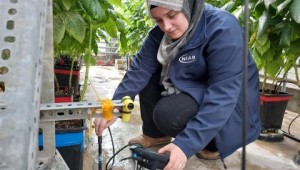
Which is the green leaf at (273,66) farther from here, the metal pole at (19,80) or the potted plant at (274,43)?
the metal pole at (19,80)

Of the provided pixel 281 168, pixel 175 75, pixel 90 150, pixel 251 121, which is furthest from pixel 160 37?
pixel 281 168

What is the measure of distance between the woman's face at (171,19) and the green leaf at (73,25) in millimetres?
302

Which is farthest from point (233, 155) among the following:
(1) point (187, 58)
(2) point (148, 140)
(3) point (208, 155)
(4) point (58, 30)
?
(4) point (58, 30)

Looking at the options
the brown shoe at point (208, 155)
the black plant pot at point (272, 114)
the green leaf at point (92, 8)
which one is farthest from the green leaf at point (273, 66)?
the green leaf at point (92, 8)

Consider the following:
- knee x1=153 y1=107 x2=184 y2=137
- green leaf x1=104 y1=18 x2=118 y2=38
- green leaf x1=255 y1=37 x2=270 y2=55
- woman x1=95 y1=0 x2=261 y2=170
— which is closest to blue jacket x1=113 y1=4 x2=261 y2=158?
woman x1=95 y1=0 x2=261 y2=170

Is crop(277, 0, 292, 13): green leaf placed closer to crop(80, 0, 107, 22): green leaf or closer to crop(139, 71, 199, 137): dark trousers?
crop(139, 71, 199, 137): dark trousers

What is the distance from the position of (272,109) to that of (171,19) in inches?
41.8

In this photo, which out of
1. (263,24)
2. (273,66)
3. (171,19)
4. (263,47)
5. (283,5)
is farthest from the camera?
(273,66)

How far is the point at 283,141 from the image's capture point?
1615 millimetres

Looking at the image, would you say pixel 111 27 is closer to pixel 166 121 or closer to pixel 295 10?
pixel 166 121

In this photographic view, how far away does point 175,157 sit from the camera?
69 cm

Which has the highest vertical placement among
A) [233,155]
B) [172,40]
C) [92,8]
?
[92,8]

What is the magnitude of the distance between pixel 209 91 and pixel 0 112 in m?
0.67

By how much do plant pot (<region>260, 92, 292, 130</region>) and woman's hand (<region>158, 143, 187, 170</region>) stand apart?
42.4 inches
